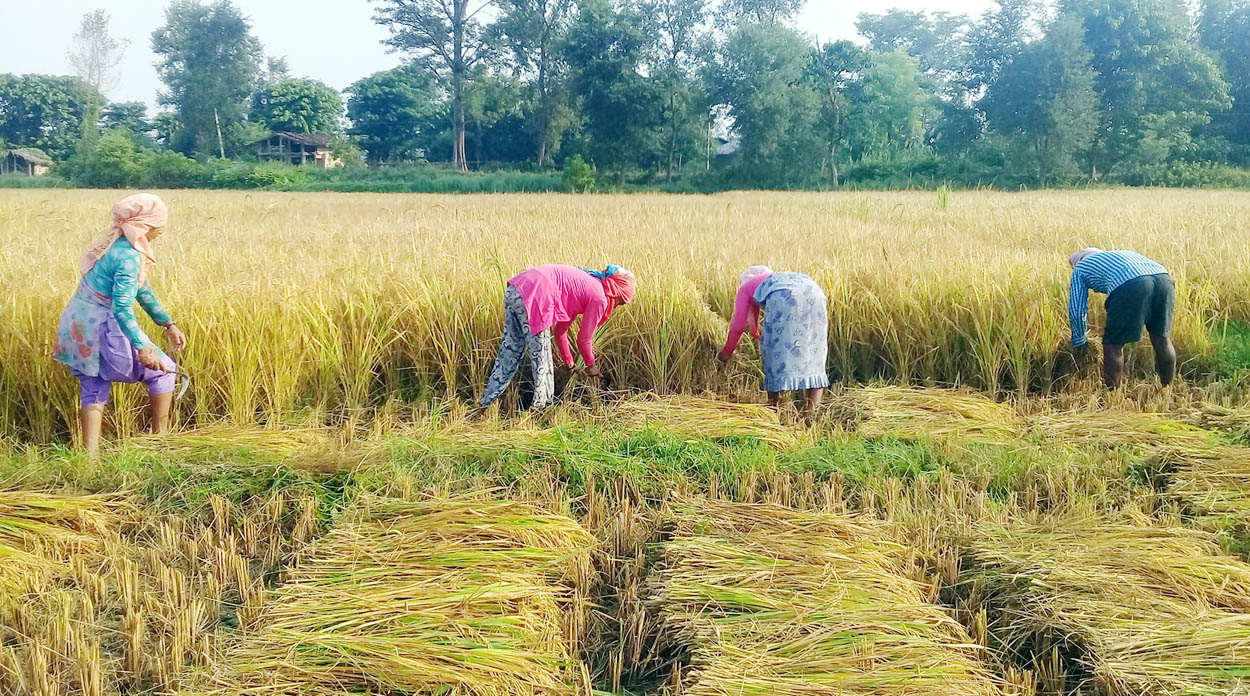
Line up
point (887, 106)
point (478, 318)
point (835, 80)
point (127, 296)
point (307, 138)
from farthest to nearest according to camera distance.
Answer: point (307, 138), point (887, 106), point (835, 80), point (478, 318), point (127, 296)

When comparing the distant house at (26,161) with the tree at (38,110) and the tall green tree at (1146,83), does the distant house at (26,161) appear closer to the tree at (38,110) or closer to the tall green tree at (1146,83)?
the tree at (38,110)

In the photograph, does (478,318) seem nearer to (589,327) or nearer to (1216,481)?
(589,327)

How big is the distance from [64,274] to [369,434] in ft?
7.76

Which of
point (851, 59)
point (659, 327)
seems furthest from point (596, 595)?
point (851, 59)

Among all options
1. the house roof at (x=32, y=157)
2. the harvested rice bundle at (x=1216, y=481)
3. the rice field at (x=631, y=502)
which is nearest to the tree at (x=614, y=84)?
the rice field at (x=631, y=502)

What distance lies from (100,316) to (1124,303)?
5.18m

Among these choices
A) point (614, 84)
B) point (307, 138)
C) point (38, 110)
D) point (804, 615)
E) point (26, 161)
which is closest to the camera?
point (804, 615)

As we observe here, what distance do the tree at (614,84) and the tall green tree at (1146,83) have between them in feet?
60.3

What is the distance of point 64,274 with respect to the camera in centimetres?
485

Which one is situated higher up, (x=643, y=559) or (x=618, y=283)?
(x=618, y=283)

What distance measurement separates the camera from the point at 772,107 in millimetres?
33812

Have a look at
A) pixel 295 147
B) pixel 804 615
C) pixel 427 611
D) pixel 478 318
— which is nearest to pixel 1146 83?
pixel 478 318

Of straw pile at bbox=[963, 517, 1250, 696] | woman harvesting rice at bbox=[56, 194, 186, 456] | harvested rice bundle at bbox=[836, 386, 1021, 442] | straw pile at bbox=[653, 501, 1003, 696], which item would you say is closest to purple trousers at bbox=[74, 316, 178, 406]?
woman harvesting rice at bbox=[56, 194, 186, 456]

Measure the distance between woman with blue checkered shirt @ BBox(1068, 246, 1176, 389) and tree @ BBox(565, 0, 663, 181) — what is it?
1193 inches
